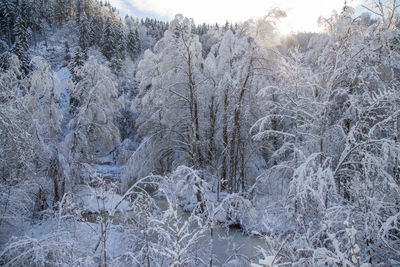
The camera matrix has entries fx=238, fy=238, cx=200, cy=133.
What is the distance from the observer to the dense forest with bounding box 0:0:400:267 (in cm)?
403

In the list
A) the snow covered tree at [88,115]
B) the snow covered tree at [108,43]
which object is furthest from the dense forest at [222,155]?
the snow covered tree at [108,43]

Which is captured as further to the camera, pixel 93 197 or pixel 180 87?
pixel 180 87

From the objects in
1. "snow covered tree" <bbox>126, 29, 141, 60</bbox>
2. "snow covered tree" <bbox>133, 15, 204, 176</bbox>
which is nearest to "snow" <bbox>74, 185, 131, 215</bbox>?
"snow covered tree" <bbox>133, 15, 204, 176</bbox>

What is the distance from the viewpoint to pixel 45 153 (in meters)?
9.20

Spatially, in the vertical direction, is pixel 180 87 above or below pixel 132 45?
below

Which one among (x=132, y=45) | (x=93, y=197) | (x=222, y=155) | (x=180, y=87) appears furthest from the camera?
(x=132, y=45)

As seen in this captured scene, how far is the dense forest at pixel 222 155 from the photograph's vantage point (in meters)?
4.03

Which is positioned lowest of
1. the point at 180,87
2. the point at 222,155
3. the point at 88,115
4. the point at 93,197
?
the point at 222,155

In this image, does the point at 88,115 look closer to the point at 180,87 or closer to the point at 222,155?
the point at 180,87

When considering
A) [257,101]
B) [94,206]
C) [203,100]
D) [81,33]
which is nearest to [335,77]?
[257,101]

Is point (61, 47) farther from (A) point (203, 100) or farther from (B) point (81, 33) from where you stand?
(A) point (203, 100)

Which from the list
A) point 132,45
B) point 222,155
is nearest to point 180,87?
point 222,155

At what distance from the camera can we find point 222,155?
13.3 metres

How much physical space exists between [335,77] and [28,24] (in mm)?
59225
